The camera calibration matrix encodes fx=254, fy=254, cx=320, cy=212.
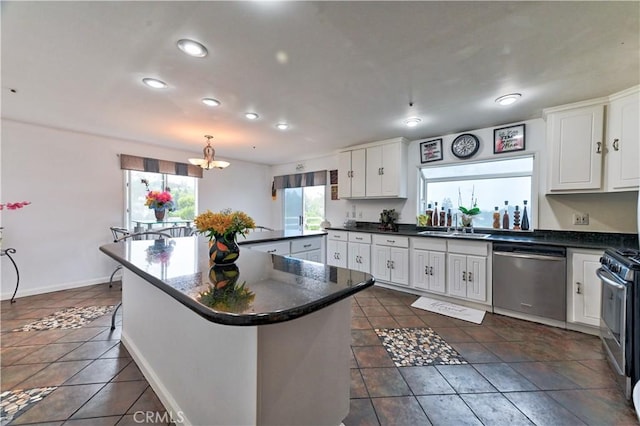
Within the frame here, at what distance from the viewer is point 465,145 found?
362 cm

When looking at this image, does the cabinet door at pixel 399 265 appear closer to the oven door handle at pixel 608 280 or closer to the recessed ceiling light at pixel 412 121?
the recessed ceiling light at pixel 412 121

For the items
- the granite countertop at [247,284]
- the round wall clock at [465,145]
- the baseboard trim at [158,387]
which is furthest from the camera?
the round wall clock at [465,145]

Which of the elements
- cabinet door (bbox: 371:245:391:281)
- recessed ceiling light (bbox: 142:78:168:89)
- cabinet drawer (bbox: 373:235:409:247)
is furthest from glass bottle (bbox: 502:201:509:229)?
recessed ceiling light (bbox: 142:78:168:89)

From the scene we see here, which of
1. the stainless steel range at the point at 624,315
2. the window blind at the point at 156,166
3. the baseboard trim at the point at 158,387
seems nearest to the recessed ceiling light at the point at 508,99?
the stainless steel range at the point at 624,315

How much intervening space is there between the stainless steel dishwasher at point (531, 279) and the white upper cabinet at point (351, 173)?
7.18 feet

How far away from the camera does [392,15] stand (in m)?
1.47

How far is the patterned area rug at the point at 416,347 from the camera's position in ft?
6.72

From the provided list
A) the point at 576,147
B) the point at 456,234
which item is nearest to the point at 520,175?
the point at 576,147

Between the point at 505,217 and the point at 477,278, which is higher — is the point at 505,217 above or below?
above

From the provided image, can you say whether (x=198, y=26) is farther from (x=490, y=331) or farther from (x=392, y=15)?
(x=490, y=331)

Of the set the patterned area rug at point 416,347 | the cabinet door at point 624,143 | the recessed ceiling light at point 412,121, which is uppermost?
the recessed ceiling light at point 412,121

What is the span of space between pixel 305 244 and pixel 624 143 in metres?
3.40

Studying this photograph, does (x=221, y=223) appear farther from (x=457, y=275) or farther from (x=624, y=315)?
(x=457, y=275)

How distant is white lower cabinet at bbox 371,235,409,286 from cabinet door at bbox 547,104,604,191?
1.82 m
